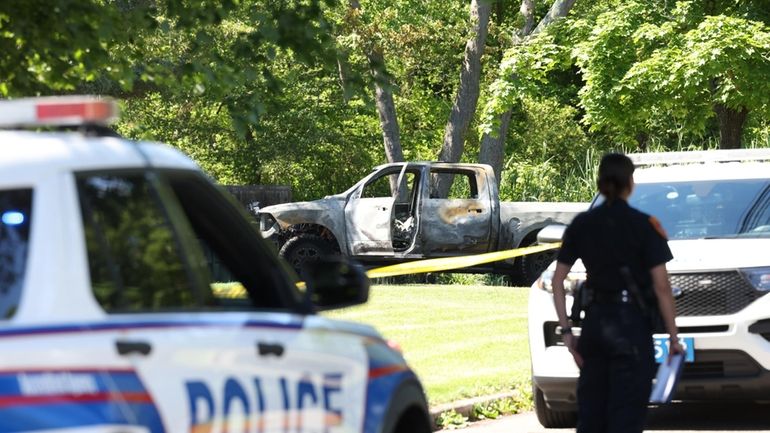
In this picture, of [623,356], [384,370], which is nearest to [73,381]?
[384,370]

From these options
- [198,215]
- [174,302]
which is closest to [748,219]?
[198,215]

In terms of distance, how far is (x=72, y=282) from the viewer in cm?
362

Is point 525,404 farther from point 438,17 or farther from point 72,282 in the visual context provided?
point 438,17

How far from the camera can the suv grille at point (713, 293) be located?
10000 millimetres

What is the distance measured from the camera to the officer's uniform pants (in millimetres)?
7668

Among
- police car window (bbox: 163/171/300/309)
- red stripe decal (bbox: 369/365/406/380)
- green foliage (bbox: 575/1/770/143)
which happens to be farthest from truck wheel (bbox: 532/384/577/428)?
green foliage (bbox: 575/1/770/143)

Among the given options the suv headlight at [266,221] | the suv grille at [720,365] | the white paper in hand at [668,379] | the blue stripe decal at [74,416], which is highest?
the blue stripe decal at [74,416]

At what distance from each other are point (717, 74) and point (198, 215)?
2302 centimetres

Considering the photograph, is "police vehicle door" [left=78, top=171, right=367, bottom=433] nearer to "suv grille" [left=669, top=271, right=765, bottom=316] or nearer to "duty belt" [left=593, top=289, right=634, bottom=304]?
"duty belt" [left=593, top=289, right=634, bottom=304]

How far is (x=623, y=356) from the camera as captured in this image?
768cm

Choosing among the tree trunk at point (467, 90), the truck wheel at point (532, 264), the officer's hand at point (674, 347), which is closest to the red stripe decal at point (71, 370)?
the officer's hand at point (674, 347)

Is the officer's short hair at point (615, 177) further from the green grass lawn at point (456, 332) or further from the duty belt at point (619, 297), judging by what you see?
the green grass lawn at point (456, 332)

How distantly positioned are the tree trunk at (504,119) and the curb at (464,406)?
2119cm

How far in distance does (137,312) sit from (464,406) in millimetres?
7903
